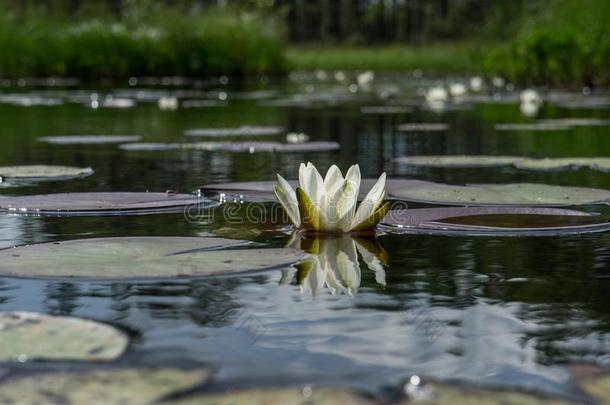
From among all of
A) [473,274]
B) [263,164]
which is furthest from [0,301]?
[263,164]

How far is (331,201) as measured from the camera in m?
2.29

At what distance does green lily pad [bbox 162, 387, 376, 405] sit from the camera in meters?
1.16

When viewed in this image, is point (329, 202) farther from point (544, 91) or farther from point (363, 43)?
point (363, 43)

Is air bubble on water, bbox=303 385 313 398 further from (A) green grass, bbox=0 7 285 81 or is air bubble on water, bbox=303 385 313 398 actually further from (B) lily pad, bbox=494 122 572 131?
(A) green grass, bbox=0 7 285 81

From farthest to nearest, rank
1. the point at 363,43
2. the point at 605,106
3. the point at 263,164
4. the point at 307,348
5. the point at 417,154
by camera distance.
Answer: the point at 363,43, the point at 605,106, the point at 417,154, the point at 263,164, the point at 307,348

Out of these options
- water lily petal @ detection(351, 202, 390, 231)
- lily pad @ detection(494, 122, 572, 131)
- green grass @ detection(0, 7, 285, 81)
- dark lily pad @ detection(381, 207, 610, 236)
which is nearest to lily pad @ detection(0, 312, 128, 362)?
water lily petal @ detection(351, 202, 390, 231)

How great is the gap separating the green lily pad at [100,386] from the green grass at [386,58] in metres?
20.7

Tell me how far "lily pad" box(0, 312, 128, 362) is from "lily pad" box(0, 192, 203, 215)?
3.82 feet

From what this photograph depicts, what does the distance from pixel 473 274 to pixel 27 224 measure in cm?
110

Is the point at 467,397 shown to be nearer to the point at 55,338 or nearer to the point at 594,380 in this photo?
the point at 594,380

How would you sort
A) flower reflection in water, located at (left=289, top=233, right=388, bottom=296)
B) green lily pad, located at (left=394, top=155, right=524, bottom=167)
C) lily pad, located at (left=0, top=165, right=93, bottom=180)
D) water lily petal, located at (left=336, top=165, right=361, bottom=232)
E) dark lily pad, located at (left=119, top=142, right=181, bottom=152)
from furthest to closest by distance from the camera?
dark lily pad, located at (left=119, top=142, right=181, bottom=152)
green lily pad, located at (left=394, top=155, right=524, bottom=167)
lily pad, located at (left=0, top=165, right=93, bottom=180)
water lily petal, located at (left=336, top=165, right=361, bottom=232)
flower reflection in water, located at (left=289, top=233, right=388, bottom=296)

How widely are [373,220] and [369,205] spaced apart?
4 cm

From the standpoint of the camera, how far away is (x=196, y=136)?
576cm

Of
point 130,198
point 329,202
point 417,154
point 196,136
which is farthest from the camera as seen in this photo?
point 196,136
